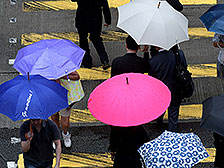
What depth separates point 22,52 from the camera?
6.71 m

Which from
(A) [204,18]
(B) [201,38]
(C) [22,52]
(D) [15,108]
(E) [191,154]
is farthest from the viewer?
(B) [201,38]

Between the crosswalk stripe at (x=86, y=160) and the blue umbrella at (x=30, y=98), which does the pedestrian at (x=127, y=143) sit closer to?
the blue umbrella at (x=30, y=98)

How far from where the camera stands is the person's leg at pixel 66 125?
24.2 feet

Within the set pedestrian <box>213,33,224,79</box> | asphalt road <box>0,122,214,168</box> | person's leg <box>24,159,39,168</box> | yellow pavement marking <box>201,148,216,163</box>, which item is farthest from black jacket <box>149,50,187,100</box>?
person's leg <box>24,159,39,168</box>

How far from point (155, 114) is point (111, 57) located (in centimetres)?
407

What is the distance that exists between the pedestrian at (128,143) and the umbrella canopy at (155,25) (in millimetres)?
1628

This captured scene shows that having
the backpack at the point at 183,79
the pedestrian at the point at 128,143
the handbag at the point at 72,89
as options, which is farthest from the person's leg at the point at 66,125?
the backpack at the point at 183,79

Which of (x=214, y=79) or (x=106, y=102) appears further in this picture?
(x=214, y=79)

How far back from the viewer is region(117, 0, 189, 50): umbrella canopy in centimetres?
711

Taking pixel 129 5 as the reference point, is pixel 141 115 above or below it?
below

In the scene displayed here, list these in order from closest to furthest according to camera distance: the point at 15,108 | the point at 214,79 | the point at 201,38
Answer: the point at 15,108, the point at 214,79, the point at 201,38

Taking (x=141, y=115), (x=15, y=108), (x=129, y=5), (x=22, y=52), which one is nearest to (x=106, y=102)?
(x=141, y=115)

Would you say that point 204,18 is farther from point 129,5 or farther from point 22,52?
point 22,52

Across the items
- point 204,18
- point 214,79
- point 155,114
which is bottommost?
point 214,79
